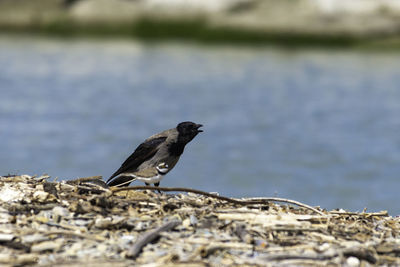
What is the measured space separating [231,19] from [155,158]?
39.9 meters

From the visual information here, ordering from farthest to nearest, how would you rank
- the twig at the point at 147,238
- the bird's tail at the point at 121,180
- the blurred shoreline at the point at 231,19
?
the blurred shoreline at the point at 231,19 < the bird's tail at the point at 121,180 < the twig at the point at 147,238

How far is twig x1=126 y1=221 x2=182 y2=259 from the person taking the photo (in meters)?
6.57

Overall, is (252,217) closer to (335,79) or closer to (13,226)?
(13,226)

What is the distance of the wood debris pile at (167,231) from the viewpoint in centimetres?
666

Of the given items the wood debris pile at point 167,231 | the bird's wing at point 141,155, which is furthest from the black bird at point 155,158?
the wood debris pile at point 167,231

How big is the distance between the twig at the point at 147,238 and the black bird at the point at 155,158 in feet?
7.63

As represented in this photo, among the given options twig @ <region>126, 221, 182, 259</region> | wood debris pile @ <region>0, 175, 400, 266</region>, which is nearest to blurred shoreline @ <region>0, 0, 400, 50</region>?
wood debris pile @ <region>0, 175, 400, 266</region>

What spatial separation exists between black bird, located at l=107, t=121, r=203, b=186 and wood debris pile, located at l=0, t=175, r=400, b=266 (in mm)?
1156

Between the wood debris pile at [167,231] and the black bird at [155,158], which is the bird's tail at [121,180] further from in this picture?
the wood debris pile at [167,231]

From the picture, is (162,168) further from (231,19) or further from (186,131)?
(231,19)

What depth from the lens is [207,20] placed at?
160ft

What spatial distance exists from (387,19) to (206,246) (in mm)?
43298

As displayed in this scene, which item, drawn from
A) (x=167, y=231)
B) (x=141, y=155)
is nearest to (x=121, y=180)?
(x=141, y=155)

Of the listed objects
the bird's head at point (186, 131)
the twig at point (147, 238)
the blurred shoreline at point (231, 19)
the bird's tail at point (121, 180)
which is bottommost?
the twig at point (147, 238)
